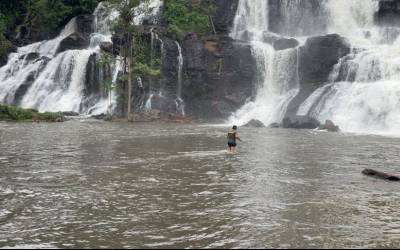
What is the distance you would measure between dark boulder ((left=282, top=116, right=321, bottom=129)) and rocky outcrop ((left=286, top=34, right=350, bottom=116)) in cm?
519

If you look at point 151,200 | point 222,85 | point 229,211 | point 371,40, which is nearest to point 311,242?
point 229,211

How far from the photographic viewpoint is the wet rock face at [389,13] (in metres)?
48.2

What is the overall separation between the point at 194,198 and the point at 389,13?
42987 mm

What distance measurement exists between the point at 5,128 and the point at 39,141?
8.45 metres

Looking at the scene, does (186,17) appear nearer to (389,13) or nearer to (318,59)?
(318,59)

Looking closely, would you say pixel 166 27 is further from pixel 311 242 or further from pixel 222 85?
pixel 311 242

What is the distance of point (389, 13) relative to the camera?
48344mm

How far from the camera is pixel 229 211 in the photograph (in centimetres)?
1014

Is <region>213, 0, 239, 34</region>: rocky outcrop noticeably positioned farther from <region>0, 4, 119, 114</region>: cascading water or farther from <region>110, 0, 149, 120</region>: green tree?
<region>0, 4, 119, 114</region>: cascading water

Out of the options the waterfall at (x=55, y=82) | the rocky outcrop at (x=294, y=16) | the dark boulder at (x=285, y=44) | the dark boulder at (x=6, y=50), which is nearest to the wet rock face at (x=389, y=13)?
the rocky outcrop at (x=294, y=16)

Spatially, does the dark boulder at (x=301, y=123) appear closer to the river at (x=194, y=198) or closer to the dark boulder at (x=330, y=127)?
the dark boulder at (x=330, y=127)

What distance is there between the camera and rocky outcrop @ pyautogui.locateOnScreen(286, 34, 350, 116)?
134 feet

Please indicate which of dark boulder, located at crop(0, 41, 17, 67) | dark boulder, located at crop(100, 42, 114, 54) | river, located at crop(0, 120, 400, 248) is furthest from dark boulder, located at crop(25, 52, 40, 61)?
river, located at crop(0, 120, 400, 248)

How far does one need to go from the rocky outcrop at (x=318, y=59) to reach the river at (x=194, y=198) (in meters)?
20.8
